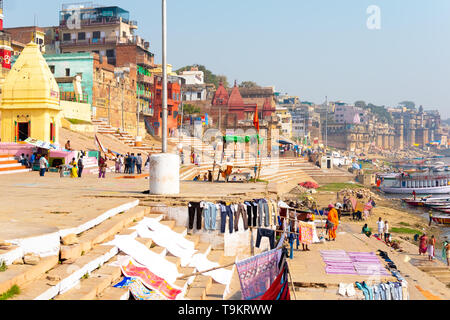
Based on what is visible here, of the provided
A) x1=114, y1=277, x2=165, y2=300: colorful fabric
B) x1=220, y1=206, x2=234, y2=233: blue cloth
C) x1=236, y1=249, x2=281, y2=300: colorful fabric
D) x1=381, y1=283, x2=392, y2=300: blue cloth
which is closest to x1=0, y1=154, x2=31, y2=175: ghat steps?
x1=220, y1=206, x2=234, y2=233: blue cloth

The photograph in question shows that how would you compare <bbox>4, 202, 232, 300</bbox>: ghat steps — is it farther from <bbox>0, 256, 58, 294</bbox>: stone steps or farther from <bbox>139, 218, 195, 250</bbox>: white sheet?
<bbox>139, 218, 195, 250</bbox>: white sheet

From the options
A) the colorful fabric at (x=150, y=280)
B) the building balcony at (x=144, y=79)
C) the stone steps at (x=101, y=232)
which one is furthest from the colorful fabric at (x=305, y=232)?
the building balcony at (x=144, y=79)

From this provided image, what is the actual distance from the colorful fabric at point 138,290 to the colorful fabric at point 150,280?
0.09 meters

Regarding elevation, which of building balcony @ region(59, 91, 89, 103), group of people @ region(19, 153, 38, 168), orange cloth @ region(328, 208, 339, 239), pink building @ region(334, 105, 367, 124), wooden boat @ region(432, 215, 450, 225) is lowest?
wooden boat @ region(432, 215, 450, 225)

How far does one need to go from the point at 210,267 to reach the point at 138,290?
2583mm

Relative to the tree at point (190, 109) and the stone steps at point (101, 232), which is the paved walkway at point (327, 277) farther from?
the tree at point (190, 109)

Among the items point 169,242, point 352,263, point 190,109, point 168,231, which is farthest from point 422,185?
point 169,242

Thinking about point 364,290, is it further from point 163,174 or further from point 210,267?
point 163,174

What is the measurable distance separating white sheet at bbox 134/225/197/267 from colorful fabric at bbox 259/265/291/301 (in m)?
2.17

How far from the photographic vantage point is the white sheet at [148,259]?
679cm

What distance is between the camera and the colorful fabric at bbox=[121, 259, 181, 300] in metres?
6.20

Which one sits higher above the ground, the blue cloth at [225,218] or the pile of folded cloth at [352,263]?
the blue cloth at [225,218]

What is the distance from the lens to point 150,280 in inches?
251
